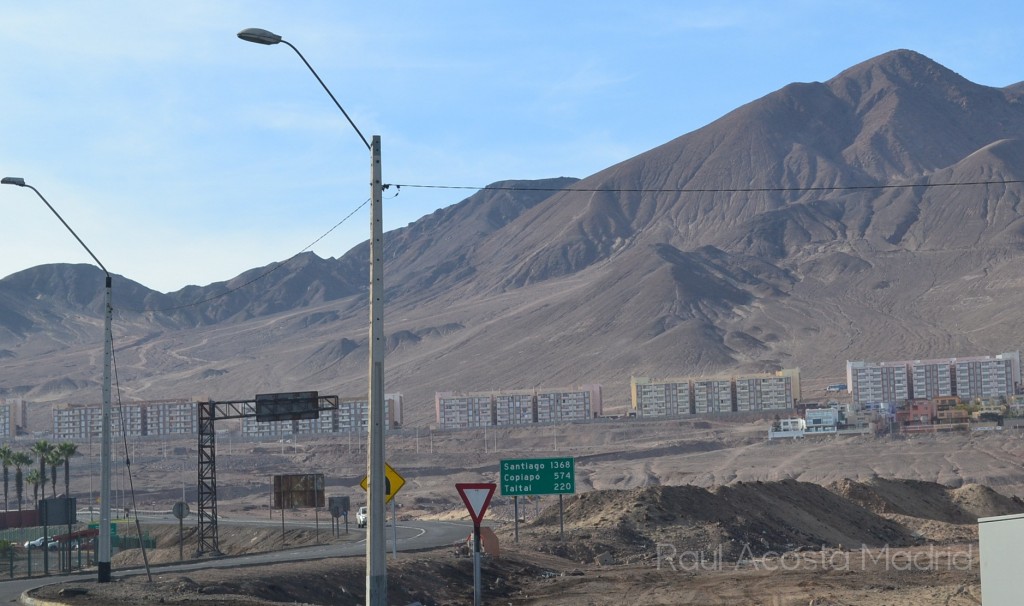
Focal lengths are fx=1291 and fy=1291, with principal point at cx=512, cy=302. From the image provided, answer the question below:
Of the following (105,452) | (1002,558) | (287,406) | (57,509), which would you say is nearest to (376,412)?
(1002,558)

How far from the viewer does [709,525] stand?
49781 millimetres

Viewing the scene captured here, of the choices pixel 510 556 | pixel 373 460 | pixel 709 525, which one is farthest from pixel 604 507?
pixel 373 460

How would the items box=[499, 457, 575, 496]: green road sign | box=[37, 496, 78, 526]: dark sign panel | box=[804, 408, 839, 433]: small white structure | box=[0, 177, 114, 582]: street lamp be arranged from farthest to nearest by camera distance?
box=[804, 408, 839, 433]: small white structure
box=[499, 457, 575, 496]: green road sign
box=[37, 496, 78, 526]: dark sign panel
box=[0, 177, 114, 582]: street lamp

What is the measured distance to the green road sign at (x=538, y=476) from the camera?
4572 centimetres

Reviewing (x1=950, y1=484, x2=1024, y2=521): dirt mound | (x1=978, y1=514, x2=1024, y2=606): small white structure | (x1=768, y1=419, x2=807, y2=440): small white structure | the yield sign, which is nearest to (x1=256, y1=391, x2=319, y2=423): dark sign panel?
(x1=950, y1=484, x2=1024, y2=521): dirt mound

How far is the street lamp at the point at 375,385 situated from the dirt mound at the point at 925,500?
157ft

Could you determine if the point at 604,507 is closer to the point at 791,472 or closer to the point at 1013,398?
the point at 791,472

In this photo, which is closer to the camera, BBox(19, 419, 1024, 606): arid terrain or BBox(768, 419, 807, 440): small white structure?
BBox(19, 419, 1024, 606): arid terrain

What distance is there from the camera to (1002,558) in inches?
573

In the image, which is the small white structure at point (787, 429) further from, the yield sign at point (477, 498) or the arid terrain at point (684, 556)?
the yield sign at point (477, 498)

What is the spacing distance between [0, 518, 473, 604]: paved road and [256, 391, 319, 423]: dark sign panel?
6.59 metres

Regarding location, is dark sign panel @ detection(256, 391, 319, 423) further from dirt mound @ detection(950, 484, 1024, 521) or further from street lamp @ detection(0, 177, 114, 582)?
dirt mound @ detection(950, 484, 1024, 521)

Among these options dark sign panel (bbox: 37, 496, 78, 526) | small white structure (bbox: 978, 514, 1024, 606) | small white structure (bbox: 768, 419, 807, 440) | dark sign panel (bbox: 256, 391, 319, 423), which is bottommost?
small white structure (bbox: 768, 419, 807, 440)

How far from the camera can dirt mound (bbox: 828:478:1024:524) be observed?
64.4m
